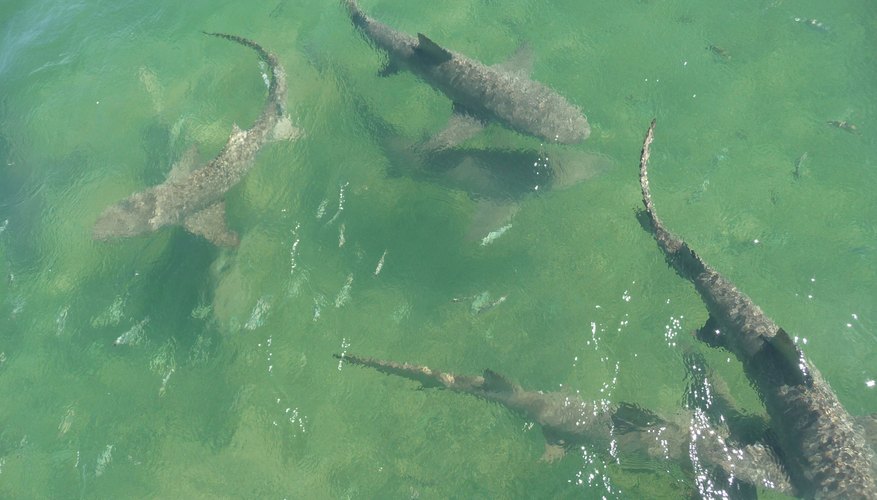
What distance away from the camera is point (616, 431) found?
334 inches

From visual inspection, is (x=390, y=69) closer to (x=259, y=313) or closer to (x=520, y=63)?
(x=520, y=63)

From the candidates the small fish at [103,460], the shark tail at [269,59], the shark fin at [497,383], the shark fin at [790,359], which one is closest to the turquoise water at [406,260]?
the small fish at [103,460]

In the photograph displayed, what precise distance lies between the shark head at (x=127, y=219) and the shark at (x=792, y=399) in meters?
9.43

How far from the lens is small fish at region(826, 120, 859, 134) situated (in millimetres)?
11625

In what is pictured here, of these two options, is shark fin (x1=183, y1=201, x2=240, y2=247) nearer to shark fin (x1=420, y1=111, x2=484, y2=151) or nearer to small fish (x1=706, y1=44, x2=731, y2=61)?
shark fin (x1=420, y1=111, x2=484, y2=151)

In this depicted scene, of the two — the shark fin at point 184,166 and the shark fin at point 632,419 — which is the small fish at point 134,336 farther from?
the shark fin at point 632,419

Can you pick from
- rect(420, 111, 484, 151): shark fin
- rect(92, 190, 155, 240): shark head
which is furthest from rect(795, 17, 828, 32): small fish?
rect(92, 190, 155, 240): shark head

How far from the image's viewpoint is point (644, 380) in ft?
30.5

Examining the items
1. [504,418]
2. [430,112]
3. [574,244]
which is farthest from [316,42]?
[504,418]

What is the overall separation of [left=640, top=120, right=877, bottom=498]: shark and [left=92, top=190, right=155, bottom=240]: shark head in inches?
371

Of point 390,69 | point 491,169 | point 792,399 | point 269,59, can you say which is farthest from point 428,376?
point 269,59

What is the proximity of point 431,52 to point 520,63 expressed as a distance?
212 centimetres

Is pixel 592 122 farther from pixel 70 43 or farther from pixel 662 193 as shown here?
pixel 70 43

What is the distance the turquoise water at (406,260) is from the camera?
952 cm
